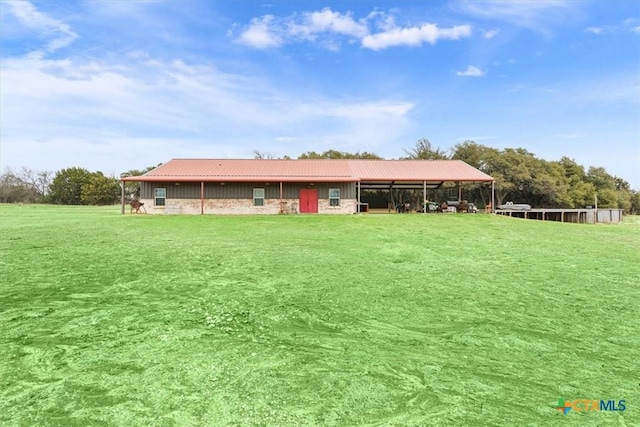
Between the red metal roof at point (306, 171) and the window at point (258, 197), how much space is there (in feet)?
3.19

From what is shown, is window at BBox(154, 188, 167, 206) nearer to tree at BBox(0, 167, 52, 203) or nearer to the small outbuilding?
the small outbuilding

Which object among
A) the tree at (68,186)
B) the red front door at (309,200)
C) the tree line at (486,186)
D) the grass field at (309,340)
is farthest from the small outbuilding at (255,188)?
the tree at (68,186)

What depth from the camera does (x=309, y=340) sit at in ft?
14.6

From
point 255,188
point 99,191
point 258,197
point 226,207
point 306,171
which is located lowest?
point 226,207

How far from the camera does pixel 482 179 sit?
28.3 metres

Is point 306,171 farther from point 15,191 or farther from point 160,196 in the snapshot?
point 15,191

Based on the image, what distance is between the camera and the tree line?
145 ft

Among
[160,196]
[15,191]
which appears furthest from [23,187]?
[160,196]

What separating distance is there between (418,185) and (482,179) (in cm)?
575

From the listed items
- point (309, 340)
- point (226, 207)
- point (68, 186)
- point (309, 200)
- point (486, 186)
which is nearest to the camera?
point (309, 340)

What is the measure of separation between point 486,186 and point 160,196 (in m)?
35.2

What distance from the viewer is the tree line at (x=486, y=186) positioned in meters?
44.3

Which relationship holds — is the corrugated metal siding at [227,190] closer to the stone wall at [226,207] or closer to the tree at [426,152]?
the stone wall at [226,207]

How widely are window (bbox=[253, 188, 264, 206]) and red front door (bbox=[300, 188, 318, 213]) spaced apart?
2826mm
